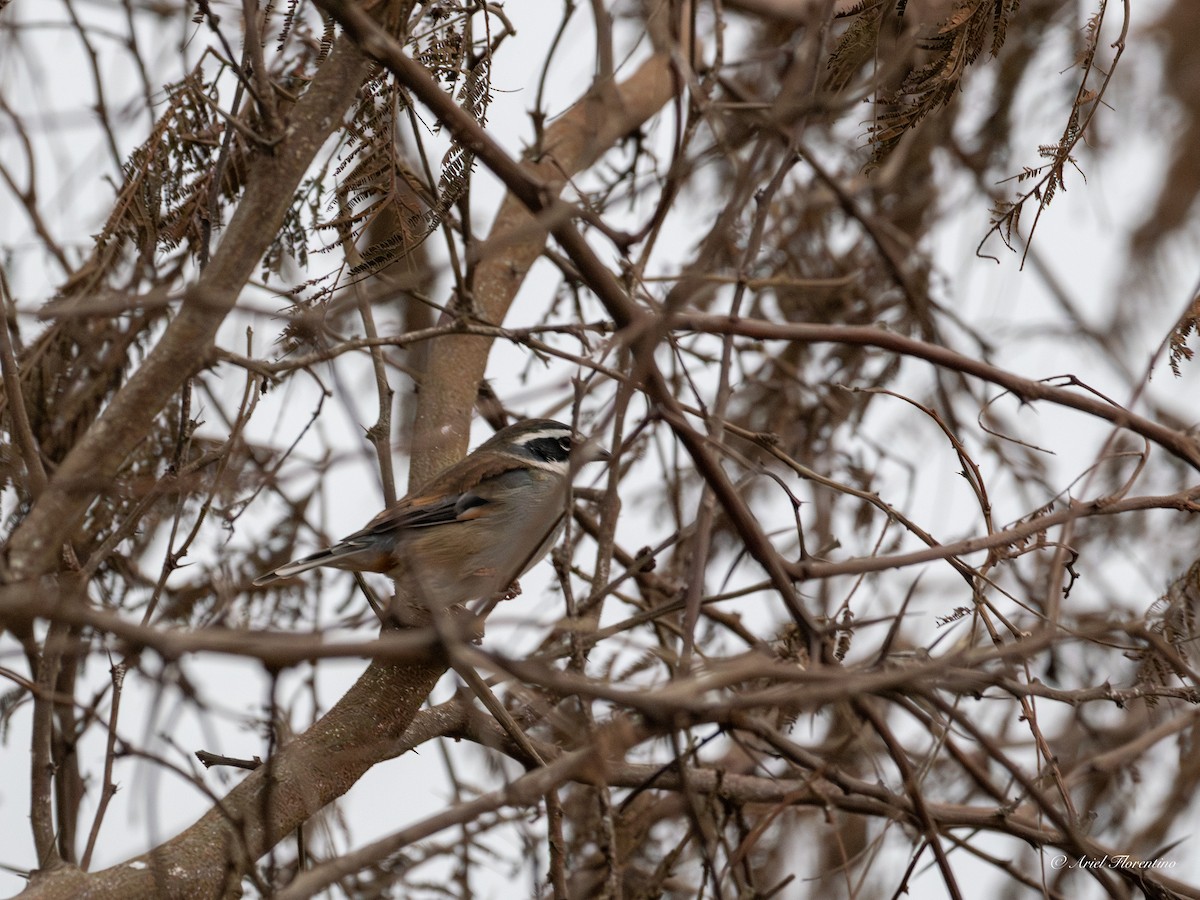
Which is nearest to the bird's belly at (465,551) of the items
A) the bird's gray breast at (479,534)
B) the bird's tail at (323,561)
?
the bird's gray breast at (479,534)

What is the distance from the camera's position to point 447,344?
5.35m

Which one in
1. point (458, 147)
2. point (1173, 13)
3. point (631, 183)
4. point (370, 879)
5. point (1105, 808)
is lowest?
point (1105, 808)

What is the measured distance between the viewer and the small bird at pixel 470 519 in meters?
5.13

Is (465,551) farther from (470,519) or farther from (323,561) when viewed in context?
(323,561)

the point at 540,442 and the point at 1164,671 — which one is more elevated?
the point at 540,442

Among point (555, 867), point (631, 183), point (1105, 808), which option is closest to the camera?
point (555, 867)

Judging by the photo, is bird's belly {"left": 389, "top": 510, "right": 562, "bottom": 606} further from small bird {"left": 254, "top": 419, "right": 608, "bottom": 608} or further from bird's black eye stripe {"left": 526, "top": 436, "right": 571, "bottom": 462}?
bird's black eye stripe {"left": 526, "top": 436, "right": 571, "bottom": 462}

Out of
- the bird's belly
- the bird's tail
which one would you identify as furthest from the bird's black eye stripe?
the bird's tail

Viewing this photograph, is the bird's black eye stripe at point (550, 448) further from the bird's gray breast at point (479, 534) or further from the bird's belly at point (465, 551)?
the bird's belly at point (465, 551)

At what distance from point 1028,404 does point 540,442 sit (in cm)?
278

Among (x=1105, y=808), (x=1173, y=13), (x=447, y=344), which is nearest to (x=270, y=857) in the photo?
(x=447, y=344)

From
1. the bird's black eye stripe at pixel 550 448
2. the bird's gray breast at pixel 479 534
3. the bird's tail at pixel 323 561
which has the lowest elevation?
the bird's tail at pixel 323 561

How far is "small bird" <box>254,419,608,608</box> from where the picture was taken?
16.8ft

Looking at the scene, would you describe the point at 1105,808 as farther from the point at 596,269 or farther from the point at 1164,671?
the point at 596,269
